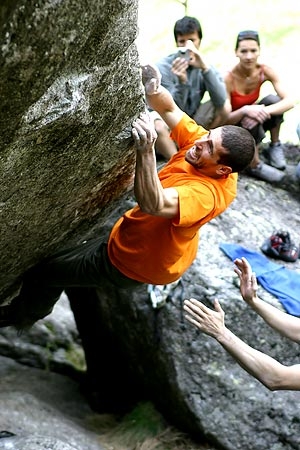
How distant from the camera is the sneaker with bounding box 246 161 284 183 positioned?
26.4ft

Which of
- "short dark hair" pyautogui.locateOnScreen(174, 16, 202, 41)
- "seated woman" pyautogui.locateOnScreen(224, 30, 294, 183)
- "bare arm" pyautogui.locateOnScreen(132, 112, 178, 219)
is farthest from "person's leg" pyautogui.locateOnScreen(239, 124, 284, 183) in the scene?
"bare arm" pyautogui.locateOnScreen(132, 112, 178, 219)

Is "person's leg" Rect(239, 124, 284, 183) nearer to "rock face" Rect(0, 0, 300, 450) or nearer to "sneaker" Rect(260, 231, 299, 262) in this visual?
"rock face" Rect(0, 0, 300, 450)

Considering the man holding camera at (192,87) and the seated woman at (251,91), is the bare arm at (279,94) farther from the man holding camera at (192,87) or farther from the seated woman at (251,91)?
the man holding camera at (192,87)

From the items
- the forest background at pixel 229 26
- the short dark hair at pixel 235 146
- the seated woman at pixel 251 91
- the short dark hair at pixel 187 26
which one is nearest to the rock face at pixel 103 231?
the short dark hair at pixel 235 146


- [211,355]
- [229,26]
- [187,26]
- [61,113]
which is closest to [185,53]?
[187,26]

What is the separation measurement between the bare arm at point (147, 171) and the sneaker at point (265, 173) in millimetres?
3811

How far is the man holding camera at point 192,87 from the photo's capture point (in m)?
6.63

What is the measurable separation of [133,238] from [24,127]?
1.77 meters

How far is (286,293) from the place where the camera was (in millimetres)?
6461

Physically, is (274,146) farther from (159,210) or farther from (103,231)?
(159,210)

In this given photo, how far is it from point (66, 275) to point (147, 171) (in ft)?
5.27

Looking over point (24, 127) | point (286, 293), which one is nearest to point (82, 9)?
point (24, 127)

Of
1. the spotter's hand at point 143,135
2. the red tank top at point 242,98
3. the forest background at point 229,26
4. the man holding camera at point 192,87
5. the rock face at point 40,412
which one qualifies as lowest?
the rock face at point 40,412

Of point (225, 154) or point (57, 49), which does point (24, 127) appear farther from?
point (225, 154)
